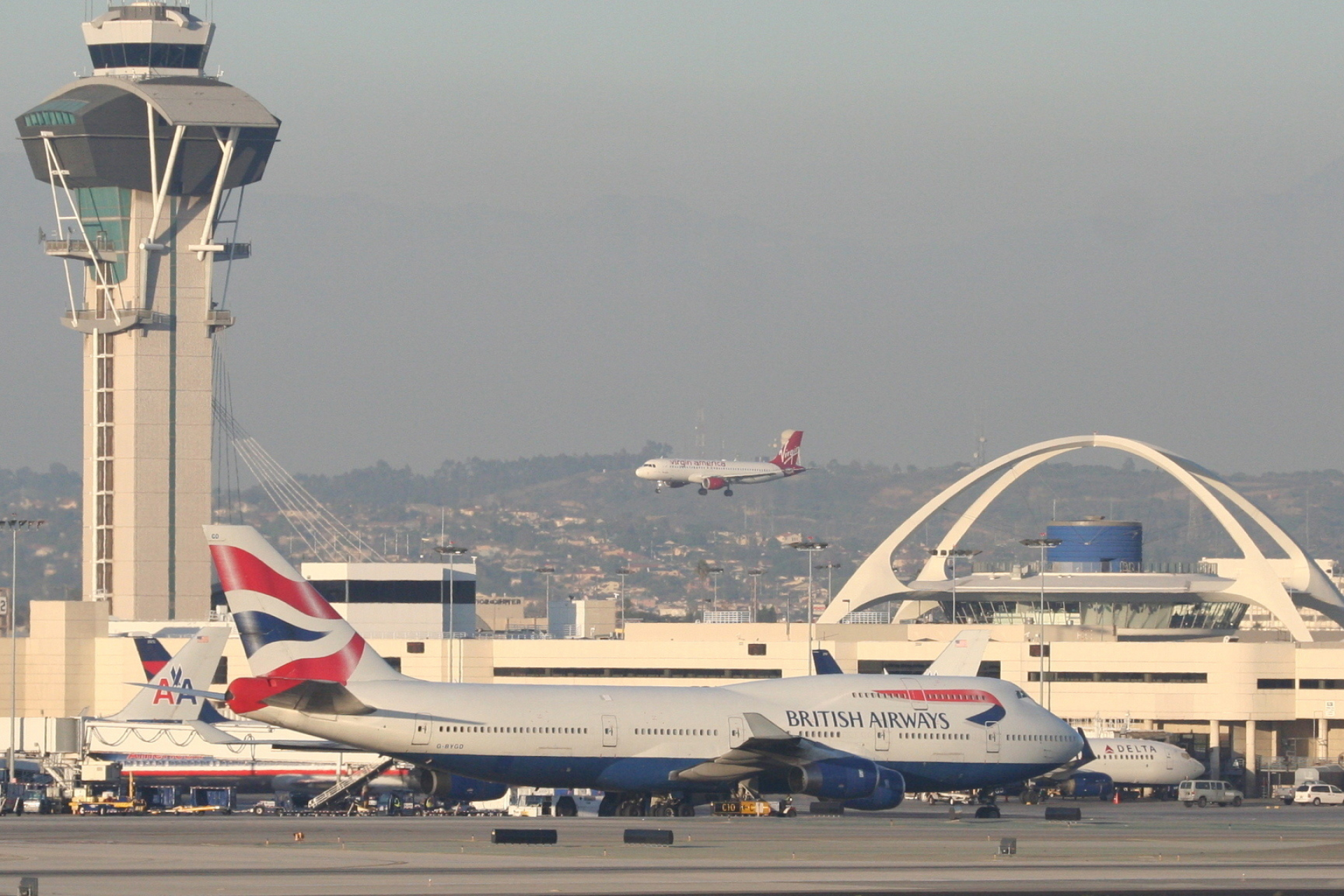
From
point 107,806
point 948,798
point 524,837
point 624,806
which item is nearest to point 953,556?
point 948,798

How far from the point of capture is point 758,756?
70500 millimetres

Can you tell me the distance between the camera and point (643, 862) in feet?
160

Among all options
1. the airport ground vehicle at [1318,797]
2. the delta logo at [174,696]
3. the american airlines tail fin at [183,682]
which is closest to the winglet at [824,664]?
the airport ground vehicle at [1318,797]

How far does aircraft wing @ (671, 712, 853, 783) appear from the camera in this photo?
69.9 meters

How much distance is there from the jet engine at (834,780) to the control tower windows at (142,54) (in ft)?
341

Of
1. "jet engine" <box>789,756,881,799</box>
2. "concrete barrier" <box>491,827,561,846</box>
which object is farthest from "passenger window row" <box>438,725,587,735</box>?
"concrete barrier" <box>491,827,561,846</box>

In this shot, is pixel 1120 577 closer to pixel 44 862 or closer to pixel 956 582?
pixel 956 582

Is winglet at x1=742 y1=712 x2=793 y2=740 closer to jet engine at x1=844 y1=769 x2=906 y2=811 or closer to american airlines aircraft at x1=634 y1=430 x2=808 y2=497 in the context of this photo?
jet engine at x1=844 y1=769 x2=906 y2=811

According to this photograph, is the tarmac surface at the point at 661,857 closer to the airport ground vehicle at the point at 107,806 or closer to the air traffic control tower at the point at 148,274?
the airport ground vehicle at the point at 107,806

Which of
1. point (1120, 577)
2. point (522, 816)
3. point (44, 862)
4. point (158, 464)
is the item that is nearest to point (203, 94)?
point (158, 464)

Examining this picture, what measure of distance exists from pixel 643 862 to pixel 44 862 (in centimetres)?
1345

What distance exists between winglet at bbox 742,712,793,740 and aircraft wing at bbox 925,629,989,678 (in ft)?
115

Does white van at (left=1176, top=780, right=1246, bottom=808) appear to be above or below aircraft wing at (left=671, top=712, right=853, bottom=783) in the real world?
below

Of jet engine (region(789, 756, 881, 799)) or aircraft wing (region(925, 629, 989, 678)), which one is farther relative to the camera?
aircraft wing (region(925, 629, 989, 678))
